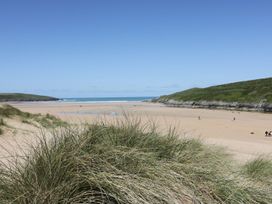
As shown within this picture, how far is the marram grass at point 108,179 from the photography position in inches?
130

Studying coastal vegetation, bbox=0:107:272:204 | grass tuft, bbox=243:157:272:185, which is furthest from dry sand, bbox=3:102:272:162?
coastal vegetation, bbox=0:107:272:204

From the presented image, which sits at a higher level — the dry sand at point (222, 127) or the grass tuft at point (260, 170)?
the grass tuft at point (260, 170)

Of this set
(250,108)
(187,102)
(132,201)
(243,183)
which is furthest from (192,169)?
(187,102)

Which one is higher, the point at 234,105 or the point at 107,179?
the point at 107,179

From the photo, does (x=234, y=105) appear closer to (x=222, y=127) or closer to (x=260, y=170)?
(x=222, y=127)

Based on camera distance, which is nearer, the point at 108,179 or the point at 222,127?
the point at 108,179

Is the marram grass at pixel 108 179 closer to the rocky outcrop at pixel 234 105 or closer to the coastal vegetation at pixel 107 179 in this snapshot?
the coastal vegetation at pixel 107 179

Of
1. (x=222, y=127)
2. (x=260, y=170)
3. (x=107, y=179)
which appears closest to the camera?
(x=107, y=179)

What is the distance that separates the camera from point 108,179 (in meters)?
3.44

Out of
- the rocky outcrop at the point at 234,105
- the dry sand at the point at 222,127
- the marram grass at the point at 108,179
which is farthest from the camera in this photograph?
the rocky outcrop at the point at 234,105

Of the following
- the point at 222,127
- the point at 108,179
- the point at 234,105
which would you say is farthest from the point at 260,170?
the point at 234,105

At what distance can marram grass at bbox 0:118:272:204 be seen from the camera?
3.30 metres

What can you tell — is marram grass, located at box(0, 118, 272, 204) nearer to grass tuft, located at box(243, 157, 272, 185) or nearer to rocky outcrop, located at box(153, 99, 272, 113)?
grass tuft, located at box(243, 157, 272, 185)

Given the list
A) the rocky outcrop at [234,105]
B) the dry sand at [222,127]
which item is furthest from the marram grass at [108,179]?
the rocky outcrop at [234,105]
